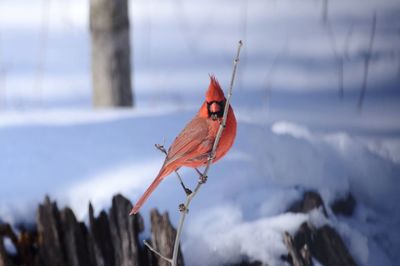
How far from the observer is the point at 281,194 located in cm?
190

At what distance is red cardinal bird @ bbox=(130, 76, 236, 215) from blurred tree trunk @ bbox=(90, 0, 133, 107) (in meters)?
1.98

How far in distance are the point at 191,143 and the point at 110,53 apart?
204cm

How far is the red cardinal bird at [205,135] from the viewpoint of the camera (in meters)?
0.98

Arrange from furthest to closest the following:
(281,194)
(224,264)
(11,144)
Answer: (11,144) → (281,194) → (224,264)

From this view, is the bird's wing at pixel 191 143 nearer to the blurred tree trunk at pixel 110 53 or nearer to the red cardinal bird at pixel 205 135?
the red cardinal bird at pixel 205 135

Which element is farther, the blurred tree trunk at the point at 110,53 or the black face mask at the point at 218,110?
the blurred tree trunk at the point at 110,53

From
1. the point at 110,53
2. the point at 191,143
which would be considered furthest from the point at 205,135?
the point at 110,53

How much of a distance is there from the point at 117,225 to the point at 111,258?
2.8 inches

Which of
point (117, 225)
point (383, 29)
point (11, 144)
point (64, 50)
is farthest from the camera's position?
point (64, 50)

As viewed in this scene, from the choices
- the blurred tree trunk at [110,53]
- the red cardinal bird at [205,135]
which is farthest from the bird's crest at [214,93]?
the blurred tree trunk at [110,53]

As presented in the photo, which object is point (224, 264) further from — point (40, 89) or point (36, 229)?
point (40, 89)

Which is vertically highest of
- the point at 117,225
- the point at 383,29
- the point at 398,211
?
the point at 383,29

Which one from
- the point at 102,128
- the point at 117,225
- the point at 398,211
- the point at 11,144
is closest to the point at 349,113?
the point at 398,211

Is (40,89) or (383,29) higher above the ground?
(383,29)
